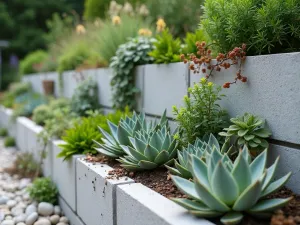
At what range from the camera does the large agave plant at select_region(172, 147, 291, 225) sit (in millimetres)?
1676

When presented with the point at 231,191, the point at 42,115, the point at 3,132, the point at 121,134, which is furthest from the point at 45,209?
the point at 3,132

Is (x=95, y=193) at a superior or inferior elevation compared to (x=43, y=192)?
superior

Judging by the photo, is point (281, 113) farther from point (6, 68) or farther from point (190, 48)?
point (6, 68)

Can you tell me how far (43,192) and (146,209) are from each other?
89.8 inches

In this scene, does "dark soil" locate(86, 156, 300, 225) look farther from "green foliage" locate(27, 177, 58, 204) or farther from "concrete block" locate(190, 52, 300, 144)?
"green foliage" locate(27, 177, 58, 204)

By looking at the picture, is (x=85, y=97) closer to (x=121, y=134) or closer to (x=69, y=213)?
(x=69, y=213)

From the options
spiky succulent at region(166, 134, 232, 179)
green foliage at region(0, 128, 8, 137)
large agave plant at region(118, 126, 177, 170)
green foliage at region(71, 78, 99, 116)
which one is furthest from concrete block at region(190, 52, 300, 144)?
green foliage at region(0, 128, 8, 137)

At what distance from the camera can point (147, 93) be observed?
4.10 meters

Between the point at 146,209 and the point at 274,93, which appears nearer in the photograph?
the point at 146,209

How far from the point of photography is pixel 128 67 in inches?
169

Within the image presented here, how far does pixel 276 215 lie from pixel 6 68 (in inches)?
763

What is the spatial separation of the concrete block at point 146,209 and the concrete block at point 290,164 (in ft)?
2.40

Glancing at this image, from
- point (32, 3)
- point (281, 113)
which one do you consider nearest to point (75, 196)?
point (281, 113)

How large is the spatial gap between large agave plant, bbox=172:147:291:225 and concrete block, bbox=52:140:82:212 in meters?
1.74
